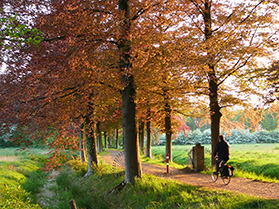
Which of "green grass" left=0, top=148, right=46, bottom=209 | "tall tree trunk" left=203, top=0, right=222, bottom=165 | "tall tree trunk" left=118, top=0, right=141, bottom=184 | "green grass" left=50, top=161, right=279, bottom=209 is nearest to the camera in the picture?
"green grass" left=50, top=161, right=279, bottom=209

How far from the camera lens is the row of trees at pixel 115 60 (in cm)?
844

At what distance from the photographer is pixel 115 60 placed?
12156 mm

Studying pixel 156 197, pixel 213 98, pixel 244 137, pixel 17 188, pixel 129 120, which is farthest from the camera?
pixel 244 137

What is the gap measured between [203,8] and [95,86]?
840 centimetres

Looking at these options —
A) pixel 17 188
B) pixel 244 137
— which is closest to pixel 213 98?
pixel 17 188

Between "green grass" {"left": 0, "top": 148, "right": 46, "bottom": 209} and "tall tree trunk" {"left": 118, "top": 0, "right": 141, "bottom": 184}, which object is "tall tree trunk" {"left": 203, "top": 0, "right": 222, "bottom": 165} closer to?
"tall tree trunk" {"left": 118, "top": 0, "right": 141, "bottom": 184}

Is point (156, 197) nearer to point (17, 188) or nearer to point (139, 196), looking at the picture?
point (139, 196)

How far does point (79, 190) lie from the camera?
45.5 ft

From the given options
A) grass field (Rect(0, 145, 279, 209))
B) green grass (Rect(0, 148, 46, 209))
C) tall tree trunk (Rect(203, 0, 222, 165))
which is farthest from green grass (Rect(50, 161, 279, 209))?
tall tree trunk (Rect(203, 0, 222, 165))

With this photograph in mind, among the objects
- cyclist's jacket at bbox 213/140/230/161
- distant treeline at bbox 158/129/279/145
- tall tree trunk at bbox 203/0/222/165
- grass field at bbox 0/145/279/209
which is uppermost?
tall tree trunk at bbox 203/0/222/165

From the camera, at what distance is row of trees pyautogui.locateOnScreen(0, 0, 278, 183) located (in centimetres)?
844

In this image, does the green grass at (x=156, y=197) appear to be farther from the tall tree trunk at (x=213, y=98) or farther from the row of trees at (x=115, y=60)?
the tall tree trunk at (x=213, y=98)

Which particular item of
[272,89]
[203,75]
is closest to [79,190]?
[203,75]

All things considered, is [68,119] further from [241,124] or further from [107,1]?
[241,124]
